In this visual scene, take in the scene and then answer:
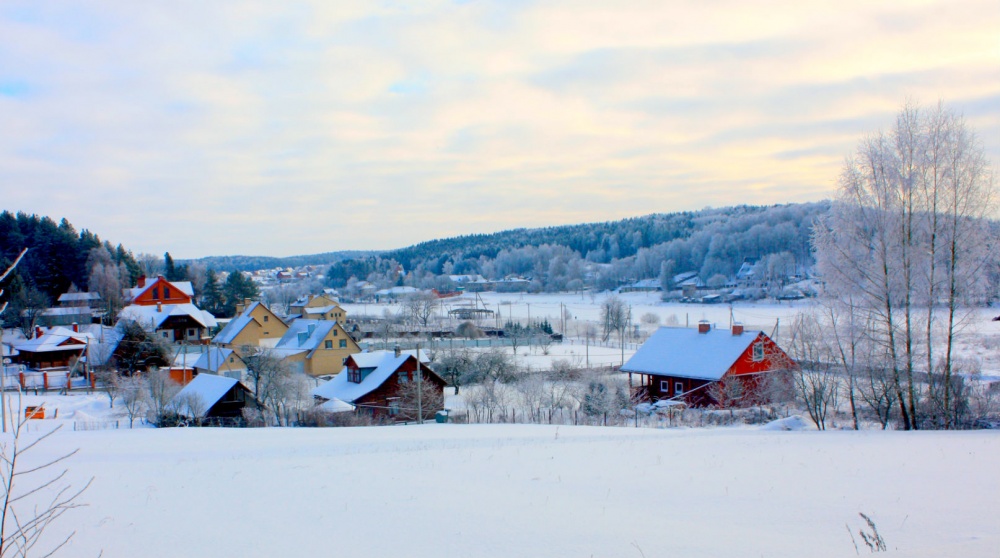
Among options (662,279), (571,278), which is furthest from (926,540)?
(571,278)

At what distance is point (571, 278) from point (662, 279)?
91.0 feet

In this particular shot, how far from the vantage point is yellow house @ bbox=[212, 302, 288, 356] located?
162ft

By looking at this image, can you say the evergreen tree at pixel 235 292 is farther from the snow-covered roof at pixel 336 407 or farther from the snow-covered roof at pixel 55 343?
the snow-covered roof at pixel 336 407

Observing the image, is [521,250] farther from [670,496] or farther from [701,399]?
[670,496]

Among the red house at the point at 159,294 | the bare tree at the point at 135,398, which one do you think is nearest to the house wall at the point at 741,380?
the bare tree at the point at 135,398

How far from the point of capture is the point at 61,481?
37.9 feet

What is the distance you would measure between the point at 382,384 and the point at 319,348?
1484cm

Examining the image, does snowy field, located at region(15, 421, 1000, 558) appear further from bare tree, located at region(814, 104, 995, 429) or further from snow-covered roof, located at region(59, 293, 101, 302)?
snow-covered roof, located at region(59, 293, 101, 302)

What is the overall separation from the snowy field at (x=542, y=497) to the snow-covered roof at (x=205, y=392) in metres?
10.2

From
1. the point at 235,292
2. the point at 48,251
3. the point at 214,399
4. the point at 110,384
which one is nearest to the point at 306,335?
the point at 110,384

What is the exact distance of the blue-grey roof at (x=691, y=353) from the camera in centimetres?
3088

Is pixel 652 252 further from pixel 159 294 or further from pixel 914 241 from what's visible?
pixel 914 241

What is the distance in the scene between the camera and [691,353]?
3256cm

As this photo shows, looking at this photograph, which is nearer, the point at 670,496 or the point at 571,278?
the point at 670,496
